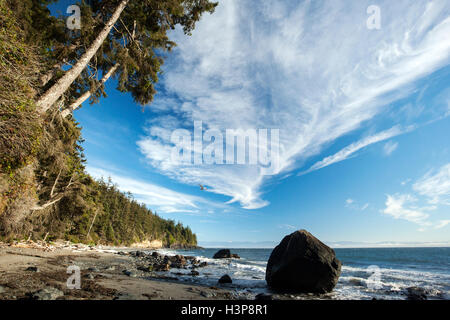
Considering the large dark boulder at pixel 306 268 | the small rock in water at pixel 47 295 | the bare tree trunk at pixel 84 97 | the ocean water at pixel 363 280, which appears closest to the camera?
the small rock in water at pixel 47 295

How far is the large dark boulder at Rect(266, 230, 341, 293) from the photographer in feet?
33.8

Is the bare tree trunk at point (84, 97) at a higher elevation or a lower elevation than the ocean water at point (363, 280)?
higher

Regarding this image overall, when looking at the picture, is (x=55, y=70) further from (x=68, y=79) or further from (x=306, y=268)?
(x=306, y=268)

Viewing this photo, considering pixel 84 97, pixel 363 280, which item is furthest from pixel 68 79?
pixel 363 280

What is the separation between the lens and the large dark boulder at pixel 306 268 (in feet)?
33.8

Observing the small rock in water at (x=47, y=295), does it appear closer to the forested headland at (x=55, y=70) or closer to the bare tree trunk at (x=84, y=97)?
the forested headland at (x=55, y=70)

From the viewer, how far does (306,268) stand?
10.4m

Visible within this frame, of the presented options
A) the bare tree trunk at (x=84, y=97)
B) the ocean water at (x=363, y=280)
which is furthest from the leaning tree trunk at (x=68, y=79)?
the ocean water at (x=363, y=280)

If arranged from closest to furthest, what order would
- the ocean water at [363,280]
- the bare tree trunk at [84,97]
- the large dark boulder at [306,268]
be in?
Answer: the bare tree trunk at [84,97] → the large dark boulder at [306,268] → the ocean water at [363,280]
